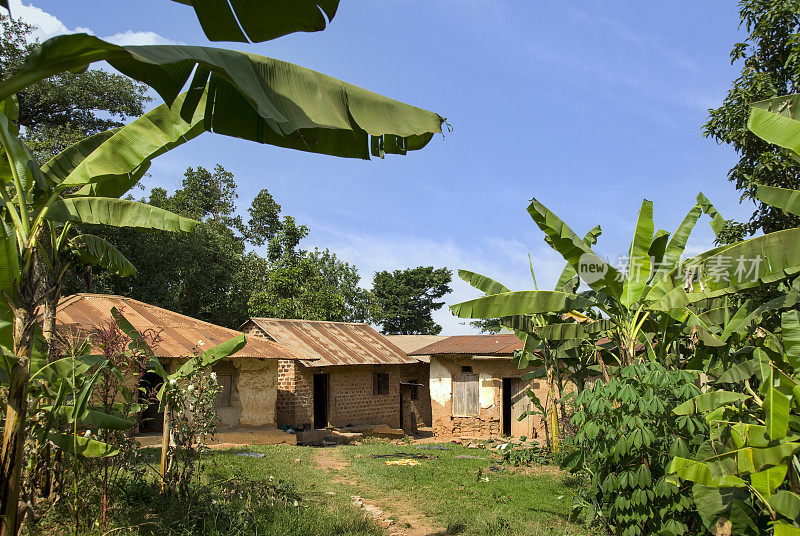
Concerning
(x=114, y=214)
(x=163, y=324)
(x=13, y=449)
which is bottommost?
(x=13, y=449)

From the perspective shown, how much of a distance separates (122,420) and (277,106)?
323 cm

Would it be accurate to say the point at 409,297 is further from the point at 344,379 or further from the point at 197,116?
the point at 197,116

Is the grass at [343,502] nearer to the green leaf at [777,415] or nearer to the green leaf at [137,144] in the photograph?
the green leaf at [137,144]

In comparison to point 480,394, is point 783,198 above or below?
above

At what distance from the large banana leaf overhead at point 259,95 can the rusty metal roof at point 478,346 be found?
1447 centimetres

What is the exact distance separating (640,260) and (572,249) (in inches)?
32.6

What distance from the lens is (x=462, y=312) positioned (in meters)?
7.25

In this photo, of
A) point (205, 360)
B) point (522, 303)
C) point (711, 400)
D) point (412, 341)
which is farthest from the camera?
point (412, 341)

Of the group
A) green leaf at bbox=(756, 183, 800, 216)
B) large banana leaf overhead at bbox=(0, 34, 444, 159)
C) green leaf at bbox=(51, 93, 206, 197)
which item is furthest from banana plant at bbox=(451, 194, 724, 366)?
green leaf at bbox=(51, 93, 206, 197)

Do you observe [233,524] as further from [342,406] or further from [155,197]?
[155,197]

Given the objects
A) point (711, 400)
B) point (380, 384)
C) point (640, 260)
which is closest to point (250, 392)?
point (380, 384)

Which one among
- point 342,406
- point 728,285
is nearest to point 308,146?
point 728,285

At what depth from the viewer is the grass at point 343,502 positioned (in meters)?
5.41

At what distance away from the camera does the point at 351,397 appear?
755 inches
